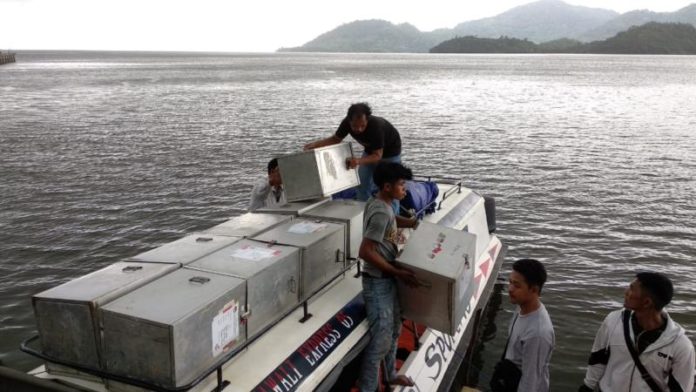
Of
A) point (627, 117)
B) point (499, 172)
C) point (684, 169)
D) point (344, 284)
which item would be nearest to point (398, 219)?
point (344, 284)

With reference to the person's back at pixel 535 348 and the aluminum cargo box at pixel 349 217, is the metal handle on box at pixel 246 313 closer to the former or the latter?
the aluminum cargo box at pixel 349 217

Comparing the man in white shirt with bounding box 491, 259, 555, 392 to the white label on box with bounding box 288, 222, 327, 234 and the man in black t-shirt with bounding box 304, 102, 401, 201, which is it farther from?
the man in black t-shirt with bounding box 304, 102, 401, 201

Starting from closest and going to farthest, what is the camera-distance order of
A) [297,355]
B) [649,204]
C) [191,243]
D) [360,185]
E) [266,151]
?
[297,355]
[191,243]
[360,185]
[649,204]
[266,151]

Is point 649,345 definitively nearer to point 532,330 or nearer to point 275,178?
point 532,330

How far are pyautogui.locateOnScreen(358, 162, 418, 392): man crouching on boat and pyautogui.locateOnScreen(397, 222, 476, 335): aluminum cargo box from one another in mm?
135

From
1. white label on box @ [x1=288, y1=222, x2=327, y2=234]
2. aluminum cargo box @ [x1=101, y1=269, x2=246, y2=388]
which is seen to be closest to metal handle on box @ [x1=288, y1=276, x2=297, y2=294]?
white label on box @ [x1=288, y1=222, x2=327, y2=234]

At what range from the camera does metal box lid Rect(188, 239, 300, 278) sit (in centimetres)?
504

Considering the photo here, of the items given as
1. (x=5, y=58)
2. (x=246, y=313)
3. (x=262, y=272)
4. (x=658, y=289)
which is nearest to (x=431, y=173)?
(x=658, y=289)

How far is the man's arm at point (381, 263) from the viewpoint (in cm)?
552

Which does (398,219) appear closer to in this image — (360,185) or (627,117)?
(360,185)

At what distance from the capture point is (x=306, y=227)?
639 centimetres

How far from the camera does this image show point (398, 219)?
6.75 meters

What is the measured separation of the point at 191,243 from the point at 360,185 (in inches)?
145

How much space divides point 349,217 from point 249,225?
1.26 metres
